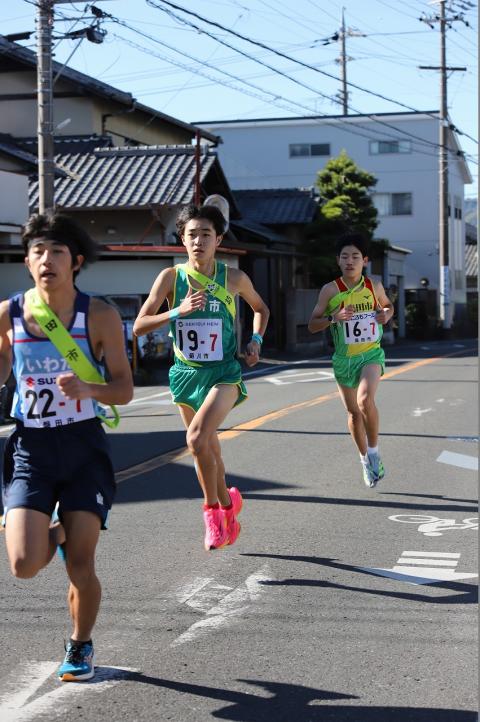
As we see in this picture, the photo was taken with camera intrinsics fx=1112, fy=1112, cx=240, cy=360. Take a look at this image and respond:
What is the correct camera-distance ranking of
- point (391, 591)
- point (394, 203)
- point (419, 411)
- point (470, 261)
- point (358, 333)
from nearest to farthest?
point (391, 591) → point (358, 333) → point (419, 411) → point (394, 203) → point (470, 261)

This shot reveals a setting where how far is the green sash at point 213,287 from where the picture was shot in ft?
22.1

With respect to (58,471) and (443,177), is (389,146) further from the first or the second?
(58,471)

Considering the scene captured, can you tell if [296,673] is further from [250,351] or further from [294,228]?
[294,228]

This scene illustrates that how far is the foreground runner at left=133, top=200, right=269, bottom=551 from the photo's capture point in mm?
6629

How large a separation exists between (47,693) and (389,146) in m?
54.5

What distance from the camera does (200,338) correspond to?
22.1 feet

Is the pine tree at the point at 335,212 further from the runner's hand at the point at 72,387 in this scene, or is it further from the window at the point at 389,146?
the runner's hand at the point at 72,387

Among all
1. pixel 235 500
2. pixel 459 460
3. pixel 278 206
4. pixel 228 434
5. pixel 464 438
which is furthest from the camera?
pixel 278 206

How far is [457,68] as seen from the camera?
45719 mm

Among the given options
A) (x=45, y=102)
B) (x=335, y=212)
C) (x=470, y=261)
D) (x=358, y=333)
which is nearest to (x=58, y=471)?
(x=358, y=333)

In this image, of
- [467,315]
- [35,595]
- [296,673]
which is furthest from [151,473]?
[467,315]

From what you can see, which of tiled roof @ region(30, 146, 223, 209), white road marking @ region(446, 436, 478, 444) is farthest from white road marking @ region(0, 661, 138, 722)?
tiled roof @ region(30, 146, 223, 209)

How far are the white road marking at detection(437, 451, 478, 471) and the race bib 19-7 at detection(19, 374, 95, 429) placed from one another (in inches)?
264

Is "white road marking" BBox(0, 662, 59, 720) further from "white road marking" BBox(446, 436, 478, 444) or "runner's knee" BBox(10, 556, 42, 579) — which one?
"white road marking" BBox(446, 436, 478, 444)
